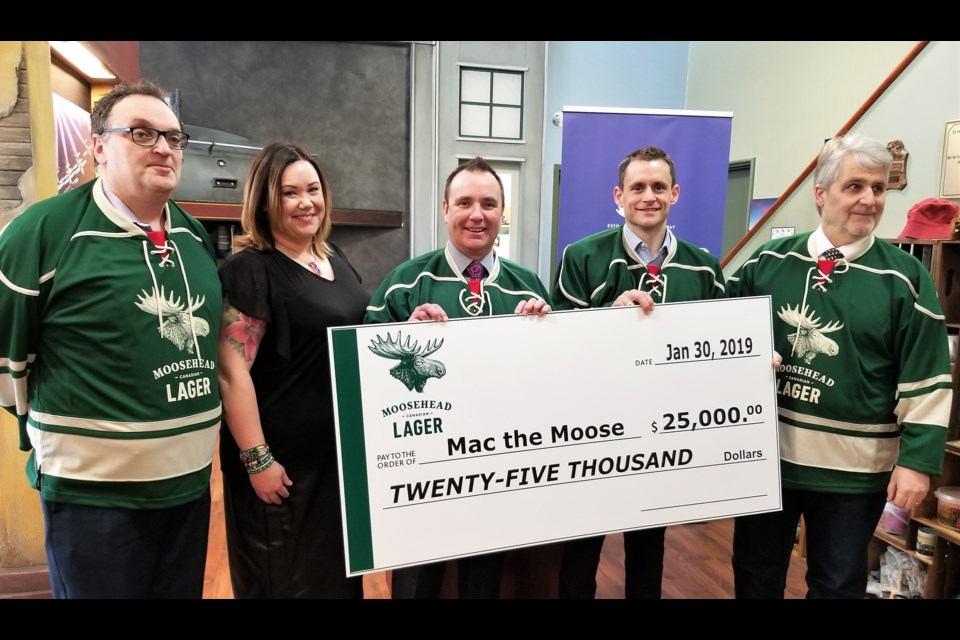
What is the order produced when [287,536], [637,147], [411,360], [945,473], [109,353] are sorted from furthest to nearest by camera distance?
[637,147] → [945,473] → [287,536] → [411,360] → [109,353]

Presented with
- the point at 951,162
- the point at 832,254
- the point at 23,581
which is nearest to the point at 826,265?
the point at 832,254

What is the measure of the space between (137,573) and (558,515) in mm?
984

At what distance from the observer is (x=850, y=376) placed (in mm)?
1483

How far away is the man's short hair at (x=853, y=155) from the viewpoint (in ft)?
4.76

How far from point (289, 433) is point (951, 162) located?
3.69 metres

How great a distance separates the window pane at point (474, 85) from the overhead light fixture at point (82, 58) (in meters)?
3.66

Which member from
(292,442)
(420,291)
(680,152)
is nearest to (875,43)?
(680,152)

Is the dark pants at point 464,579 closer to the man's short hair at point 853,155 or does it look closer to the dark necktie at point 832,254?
the dark necktie at point 832,254

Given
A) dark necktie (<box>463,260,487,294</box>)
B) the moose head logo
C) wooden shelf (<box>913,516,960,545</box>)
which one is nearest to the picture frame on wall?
wooden shelf (<box>913,516,960,545</box>)

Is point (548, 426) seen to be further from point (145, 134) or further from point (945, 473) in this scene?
point (945, 473)

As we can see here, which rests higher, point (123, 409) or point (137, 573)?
point (123, 409)

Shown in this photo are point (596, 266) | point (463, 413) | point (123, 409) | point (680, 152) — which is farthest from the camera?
point (680, 152)

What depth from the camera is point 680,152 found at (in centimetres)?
288
